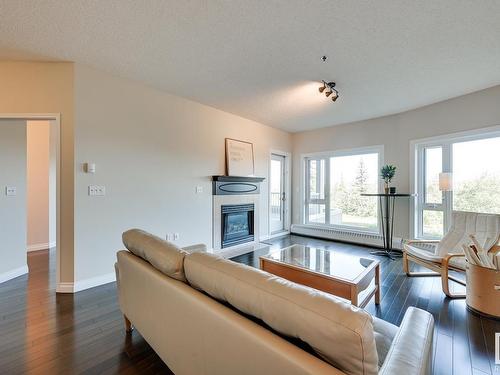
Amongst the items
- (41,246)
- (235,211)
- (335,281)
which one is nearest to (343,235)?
(235,211)

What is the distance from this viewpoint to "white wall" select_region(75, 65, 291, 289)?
280 cm

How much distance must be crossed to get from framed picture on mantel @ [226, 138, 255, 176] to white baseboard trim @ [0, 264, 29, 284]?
3175 mm

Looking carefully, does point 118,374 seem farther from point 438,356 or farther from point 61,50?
point 61,50

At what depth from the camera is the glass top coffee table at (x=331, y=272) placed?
2094mm

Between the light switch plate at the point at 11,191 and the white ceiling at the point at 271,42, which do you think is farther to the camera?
the light switch plate at the point at 11,191

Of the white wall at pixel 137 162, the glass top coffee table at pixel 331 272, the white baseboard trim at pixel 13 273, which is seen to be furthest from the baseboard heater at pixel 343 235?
the white baseboard trim at pixel 13 273

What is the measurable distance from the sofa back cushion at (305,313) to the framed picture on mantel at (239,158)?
3.44m

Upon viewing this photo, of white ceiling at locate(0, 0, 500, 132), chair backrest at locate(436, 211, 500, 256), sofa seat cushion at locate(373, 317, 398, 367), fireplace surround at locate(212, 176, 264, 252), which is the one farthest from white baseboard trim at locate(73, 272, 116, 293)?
chair backrest at locate(436, 211, 500, 256)

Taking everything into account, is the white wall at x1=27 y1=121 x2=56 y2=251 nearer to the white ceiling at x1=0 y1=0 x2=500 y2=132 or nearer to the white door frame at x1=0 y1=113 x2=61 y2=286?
the white door frame at x1=0 y1=113 x2=61 y2=286

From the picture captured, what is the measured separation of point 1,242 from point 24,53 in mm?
2255

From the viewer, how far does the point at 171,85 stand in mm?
3330

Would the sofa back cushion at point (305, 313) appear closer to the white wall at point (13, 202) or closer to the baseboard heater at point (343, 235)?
the white wall at point (13, 202)

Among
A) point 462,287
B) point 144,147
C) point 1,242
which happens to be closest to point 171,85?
point 144,147

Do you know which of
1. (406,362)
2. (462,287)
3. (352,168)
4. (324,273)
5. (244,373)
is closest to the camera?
(406,362)
